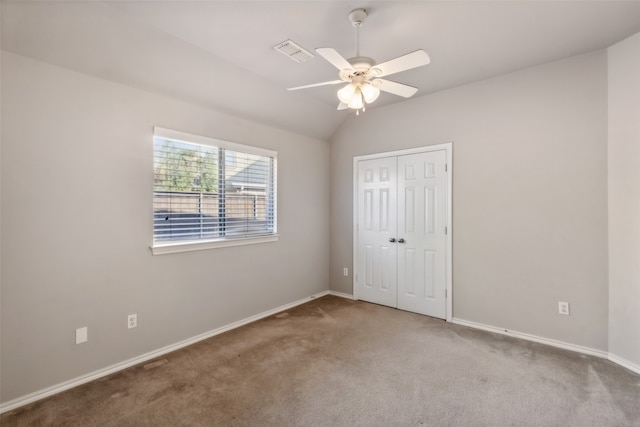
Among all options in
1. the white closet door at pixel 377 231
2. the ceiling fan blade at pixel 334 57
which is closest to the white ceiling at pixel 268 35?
the ceiling fan blade at pixel 334 57

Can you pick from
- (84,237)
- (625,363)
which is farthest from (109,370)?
(625,363)

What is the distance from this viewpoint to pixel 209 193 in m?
3.23

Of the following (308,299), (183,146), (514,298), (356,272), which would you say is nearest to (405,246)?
(356,272)

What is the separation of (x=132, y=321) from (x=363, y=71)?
2754 millimetres

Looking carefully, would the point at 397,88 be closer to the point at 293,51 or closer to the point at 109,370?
the point at 293,51

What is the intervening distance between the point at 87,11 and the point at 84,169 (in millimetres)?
1100

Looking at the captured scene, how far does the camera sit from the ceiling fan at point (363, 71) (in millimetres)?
1817

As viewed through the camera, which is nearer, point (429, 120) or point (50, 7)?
point (50, 7)

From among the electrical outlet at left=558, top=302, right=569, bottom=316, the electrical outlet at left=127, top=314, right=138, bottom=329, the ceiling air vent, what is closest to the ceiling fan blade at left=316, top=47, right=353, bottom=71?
the ceiling air vent

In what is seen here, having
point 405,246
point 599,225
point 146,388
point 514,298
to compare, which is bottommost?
point 146,388

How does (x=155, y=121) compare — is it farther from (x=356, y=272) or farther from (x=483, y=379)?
(x=483, y=379)

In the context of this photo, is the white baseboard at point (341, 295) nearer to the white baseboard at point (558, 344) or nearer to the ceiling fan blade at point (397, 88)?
the white baseboard at point (558, 344)

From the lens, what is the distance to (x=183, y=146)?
2986 millimetres

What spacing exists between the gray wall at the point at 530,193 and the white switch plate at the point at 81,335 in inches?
143
